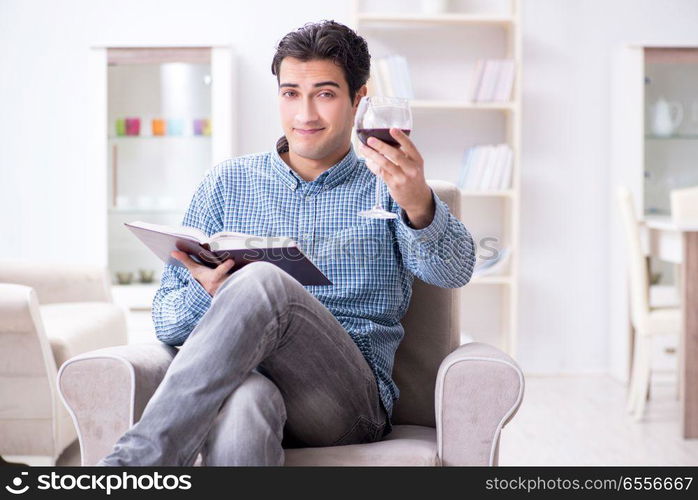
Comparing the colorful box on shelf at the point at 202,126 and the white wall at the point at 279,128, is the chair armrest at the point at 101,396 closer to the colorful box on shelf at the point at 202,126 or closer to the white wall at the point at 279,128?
the colorful box on shelf at the point at 202,126

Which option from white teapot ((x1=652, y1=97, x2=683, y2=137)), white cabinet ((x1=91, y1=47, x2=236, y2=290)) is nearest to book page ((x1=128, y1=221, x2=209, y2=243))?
white cabinet ((x1=91, y1=47, x2=236, y2=290))

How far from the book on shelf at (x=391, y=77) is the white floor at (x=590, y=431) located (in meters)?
1.59

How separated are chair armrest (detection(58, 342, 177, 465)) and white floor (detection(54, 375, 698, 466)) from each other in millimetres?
1296

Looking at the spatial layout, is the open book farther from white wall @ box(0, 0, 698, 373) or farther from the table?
white wall @ box(0, 0, 698, 373)

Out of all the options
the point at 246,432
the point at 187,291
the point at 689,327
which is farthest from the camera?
the point at 689,327

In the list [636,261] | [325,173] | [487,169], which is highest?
[487,169]

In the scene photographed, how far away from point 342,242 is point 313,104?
0.99ft

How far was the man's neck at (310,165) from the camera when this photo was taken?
74.1 inches

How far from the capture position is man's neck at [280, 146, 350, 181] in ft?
6.18

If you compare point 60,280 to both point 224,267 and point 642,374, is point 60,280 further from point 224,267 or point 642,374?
point 642,374

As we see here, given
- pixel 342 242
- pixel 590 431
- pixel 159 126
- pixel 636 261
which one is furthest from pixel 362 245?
pixel 159 126

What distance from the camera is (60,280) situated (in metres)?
3.35
